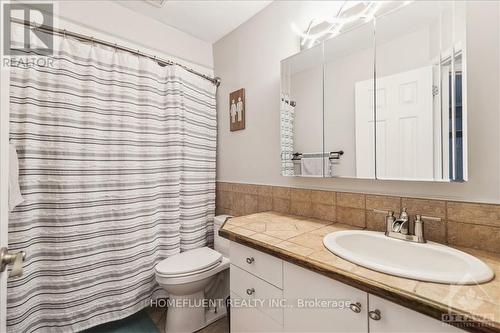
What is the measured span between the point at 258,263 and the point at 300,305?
26cm

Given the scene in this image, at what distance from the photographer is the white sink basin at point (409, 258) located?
0.71 metres

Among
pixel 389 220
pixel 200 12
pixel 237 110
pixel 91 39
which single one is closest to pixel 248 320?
pixel 389 220

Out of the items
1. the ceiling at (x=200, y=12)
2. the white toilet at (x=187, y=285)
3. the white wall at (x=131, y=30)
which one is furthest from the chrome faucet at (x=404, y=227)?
the white wall at (x=131, y=30)

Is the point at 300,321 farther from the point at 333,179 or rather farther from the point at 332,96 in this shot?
the point at 332,96

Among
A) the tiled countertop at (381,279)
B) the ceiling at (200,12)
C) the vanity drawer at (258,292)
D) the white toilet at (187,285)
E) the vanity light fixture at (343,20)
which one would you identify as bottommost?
the white toilet at (187,285)

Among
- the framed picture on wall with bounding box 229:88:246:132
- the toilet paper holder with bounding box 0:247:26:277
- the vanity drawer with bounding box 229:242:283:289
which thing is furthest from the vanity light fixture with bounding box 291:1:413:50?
the toilet paper holder with bounding box 0:247:26:277

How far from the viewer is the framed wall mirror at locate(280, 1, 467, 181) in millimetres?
983

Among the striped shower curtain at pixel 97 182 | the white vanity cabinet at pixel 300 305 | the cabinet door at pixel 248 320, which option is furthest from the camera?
the striped shower curtain at pixel 97 182

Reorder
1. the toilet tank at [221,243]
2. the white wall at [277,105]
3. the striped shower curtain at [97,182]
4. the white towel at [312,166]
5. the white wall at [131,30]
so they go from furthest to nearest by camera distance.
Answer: the toilet tank at [221,243]
the white wall at [131,30]
the white towel at [312,166]
the striped shower curtain at [97,182]
the white wall at [277,105]

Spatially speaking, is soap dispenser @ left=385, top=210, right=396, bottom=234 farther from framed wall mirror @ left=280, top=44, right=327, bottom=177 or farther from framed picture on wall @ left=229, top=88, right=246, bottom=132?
framed picture on wall @ left=229, top=88, right=246, bottom=132

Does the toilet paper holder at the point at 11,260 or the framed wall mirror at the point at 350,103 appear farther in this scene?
the framed wall mirror at the point at 350,103

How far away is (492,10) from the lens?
36.8 inches

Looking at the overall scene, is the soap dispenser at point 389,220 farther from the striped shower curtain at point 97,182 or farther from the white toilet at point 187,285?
the striped shower curtain at point 97,182

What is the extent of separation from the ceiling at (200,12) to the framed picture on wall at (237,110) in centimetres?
59
